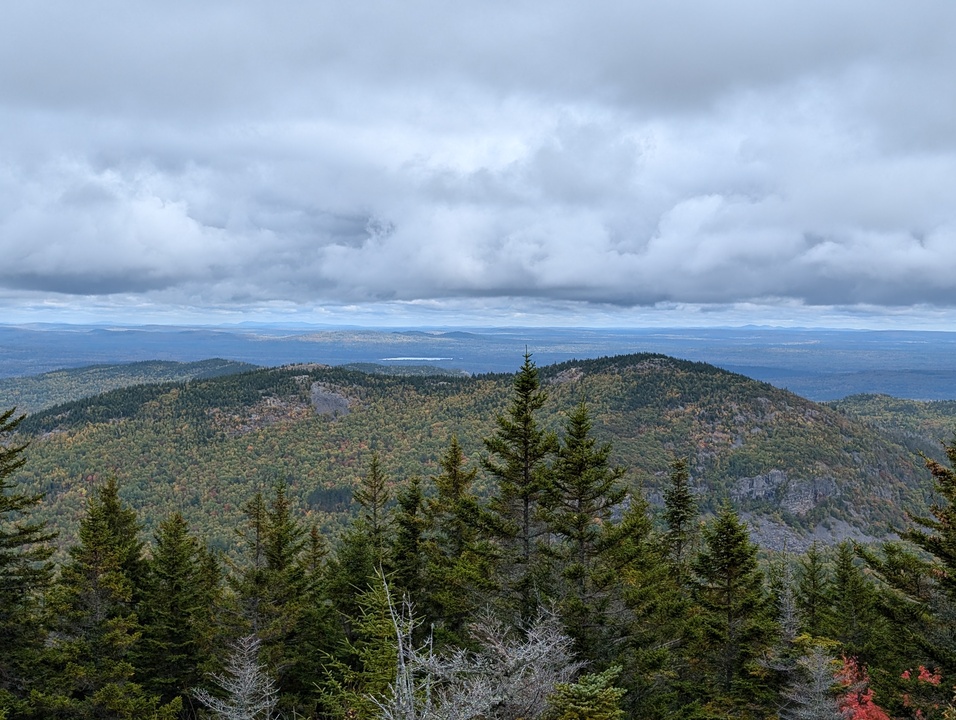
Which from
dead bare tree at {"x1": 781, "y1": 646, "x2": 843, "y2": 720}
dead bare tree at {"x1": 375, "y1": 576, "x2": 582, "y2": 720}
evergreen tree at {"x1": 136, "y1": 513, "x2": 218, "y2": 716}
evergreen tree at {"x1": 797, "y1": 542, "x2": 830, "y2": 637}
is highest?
dead bare tree at {"x1": 375, "y1": 576, "x2": 582, "y2": 720}

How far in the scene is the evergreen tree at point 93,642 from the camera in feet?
68.2

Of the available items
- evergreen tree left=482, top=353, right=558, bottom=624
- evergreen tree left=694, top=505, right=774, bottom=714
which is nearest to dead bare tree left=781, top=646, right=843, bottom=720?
evergreen tree left=694, top=505, right=774, bottom=714

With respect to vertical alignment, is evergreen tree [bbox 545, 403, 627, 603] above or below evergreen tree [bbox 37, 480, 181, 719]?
above

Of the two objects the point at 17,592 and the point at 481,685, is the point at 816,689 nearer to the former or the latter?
the point at 481,685

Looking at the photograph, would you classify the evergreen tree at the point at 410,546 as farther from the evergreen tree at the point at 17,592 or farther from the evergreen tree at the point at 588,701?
the evergreen tree at the point at 588,701

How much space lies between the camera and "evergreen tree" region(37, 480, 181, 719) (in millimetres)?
20797

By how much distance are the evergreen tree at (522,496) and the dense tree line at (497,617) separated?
0.07m

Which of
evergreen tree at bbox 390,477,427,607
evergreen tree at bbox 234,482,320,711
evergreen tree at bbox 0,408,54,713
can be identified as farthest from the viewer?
evergreen tree at bbox 390,477,427,607

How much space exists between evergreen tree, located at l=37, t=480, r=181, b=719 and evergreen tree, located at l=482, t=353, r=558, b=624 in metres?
13.5

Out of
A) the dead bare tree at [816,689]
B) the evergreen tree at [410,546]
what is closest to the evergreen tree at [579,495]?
the dead bare tree at [816,689]

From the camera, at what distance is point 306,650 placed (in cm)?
2980

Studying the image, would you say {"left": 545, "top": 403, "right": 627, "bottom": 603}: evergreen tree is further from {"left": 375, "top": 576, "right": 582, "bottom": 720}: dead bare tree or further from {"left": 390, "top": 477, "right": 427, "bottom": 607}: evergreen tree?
{"left": 390, "top": 477, "right": 427, "bottom": 607}: evergreen tree

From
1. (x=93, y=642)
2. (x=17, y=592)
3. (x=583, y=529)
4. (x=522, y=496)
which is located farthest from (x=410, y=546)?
(x=17, y=592)

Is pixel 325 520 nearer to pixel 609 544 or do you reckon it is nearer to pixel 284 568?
pixel 284 568
